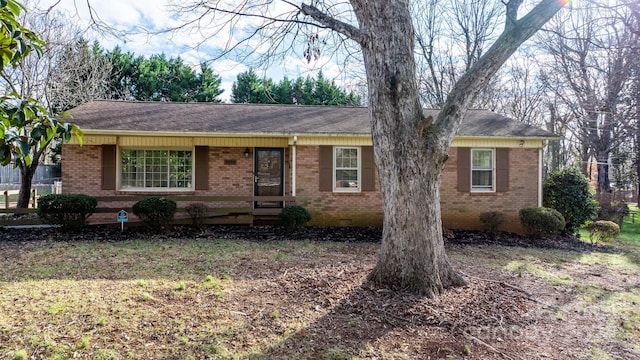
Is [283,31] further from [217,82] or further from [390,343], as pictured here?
[217,82]

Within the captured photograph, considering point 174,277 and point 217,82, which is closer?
point 174,277

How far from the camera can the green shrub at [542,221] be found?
10.2 metres

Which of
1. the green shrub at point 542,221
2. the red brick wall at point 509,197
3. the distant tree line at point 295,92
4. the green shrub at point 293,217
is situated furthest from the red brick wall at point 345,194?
the distant tree line at point 295,92

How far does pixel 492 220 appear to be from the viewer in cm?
1084

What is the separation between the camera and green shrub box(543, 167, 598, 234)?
1096 cm

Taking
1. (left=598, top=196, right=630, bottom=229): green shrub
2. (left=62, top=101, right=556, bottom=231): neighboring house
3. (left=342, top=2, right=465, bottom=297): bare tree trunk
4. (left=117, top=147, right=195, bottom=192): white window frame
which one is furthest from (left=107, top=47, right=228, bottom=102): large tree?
(left=598, top=196, right=630, bottom=229): green shrub

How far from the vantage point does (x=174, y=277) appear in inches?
222

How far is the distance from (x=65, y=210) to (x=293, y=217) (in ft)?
18.9

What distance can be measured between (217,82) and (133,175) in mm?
17153

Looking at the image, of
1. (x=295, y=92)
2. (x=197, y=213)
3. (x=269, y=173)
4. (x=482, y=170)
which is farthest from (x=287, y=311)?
(x=295, y=92)

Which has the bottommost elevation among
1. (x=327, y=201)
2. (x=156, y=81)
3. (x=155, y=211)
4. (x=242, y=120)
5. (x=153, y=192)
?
(x=155, y=211)

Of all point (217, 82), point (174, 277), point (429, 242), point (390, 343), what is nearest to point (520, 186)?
point (429, 242)

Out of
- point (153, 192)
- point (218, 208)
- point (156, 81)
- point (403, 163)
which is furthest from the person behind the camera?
point (156, 81)

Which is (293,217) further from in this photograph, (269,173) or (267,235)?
(269,173)
